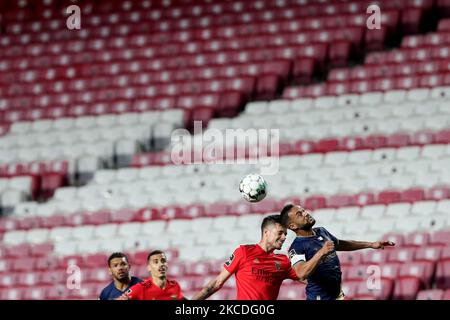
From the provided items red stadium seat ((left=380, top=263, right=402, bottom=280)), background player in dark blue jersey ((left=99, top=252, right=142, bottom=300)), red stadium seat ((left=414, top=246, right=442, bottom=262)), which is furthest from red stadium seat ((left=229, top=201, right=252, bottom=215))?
background player in dark blue jersey ((left=99, top=252, right=142, bottom=300))

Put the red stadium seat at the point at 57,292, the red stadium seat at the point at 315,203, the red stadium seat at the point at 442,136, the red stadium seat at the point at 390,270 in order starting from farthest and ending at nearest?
the red stadium seat at the point at 442,136 → the red stadium seat at the point at 315,203 → the red stadium seat at the point at 57,292 → the red stadium seat at the point at 390,270

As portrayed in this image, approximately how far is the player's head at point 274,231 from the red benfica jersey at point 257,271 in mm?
165

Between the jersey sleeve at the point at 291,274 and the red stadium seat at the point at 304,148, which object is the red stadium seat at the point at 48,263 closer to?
the red stadium seat at the point at 304,148

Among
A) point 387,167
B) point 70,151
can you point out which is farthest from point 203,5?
point 387,167

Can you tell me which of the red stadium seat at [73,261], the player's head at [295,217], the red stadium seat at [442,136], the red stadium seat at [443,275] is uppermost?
the red stadium seat at [442,136]

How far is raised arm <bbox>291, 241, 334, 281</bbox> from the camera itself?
907cm

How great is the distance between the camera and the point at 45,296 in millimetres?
16000

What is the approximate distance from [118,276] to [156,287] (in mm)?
559

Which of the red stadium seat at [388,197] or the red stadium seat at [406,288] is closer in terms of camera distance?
the red stadium seat at [406,288]

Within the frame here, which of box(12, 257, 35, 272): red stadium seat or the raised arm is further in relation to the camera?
box(12, 257, 35, 272): red stadium seat

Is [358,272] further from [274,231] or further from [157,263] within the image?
[274,231]

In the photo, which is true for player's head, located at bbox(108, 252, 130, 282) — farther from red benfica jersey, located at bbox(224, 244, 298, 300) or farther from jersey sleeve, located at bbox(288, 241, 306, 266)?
jersey sleeve, located at bbox(288, 241, 306, 266)

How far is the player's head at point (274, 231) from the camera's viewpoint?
30.1ft

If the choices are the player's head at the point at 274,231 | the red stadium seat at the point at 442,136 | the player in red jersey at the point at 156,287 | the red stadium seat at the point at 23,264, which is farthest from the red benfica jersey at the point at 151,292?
the red stadium seat at the point at 442,136
